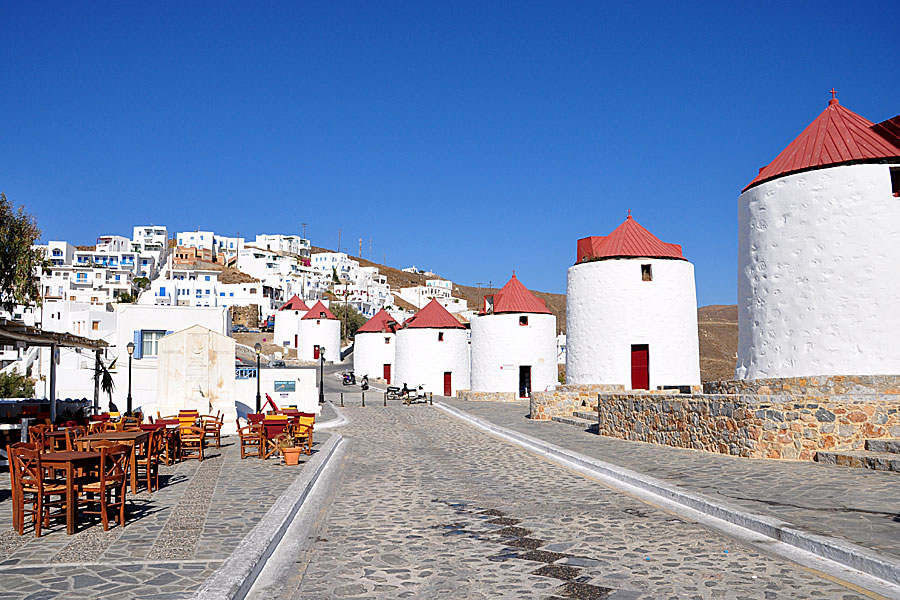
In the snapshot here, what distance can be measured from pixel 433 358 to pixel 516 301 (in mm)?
7582

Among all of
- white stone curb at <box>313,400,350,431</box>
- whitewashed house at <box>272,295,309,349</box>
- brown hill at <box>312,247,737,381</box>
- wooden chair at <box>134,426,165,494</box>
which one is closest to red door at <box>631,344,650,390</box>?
white stone curb at <box>313,400,350,431</box>

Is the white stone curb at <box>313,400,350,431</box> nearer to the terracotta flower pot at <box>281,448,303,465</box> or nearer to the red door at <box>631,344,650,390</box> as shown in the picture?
the terracotta flower pot at <box>281,448,303,465</box>

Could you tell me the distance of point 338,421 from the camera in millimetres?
23375

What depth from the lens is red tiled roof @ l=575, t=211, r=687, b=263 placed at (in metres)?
25.3

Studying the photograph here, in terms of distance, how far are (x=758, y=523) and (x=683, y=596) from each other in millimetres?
2458

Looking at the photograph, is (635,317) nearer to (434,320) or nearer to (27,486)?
(434,320)

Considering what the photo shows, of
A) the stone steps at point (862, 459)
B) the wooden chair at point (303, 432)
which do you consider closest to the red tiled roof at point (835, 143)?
the stone steps at point (862, 459)

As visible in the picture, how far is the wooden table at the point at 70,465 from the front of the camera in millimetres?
6984

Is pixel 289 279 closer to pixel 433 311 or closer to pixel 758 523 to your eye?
pixel 433 311

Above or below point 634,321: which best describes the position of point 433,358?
below

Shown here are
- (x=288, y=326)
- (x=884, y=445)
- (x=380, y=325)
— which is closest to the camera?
(x=884, y=445)

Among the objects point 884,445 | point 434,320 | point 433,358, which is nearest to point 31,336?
point 884,445

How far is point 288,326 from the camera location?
248 ft

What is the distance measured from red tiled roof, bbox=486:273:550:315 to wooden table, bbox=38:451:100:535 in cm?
2955
